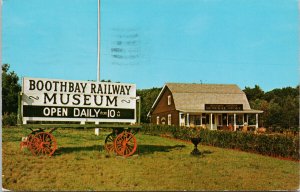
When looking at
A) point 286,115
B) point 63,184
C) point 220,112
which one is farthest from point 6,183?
point 286,115

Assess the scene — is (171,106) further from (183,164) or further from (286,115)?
(183,164)

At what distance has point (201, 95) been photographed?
132ft

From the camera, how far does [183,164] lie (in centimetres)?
1214

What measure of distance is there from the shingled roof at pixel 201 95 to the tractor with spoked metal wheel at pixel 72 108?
76.5 feet

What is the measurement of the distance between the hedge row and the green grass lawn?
4.30ft

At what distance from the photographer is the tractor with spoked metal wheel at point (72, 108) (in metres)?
12.6

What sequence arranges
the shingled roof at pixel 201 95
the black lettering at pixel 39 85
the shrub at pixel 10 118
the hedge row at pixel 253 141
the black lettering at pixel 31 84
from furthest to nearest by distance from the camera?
the shingled roof at pixel 201 95 < the shrub at pixel 10 118 < the hedge row at pixel 253 141 < the black lettering at pixel 39 85 < the black lettering at pixel 31 84

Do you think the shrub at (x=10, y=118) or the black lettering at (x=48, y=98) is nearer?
the black lettering at (x=48, y=98)

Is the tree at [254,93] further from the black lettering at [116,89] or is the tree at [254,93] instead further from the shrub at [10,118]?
the black lettering at [116,89]

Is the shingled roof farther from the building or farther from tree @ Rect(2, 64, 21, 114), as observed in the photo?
tree @ Rect(2, 64, 21, 114)

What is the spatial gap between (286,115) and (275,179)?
34667 mm

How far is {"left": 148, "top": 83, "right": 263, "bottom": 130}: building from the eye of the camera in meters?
37.6

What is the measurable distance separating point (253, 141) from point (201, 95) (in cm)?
2283

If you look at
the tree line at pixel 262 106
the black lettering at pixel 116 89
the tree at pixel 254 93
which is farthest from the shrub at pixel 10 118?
the tree at pixel 254 93
